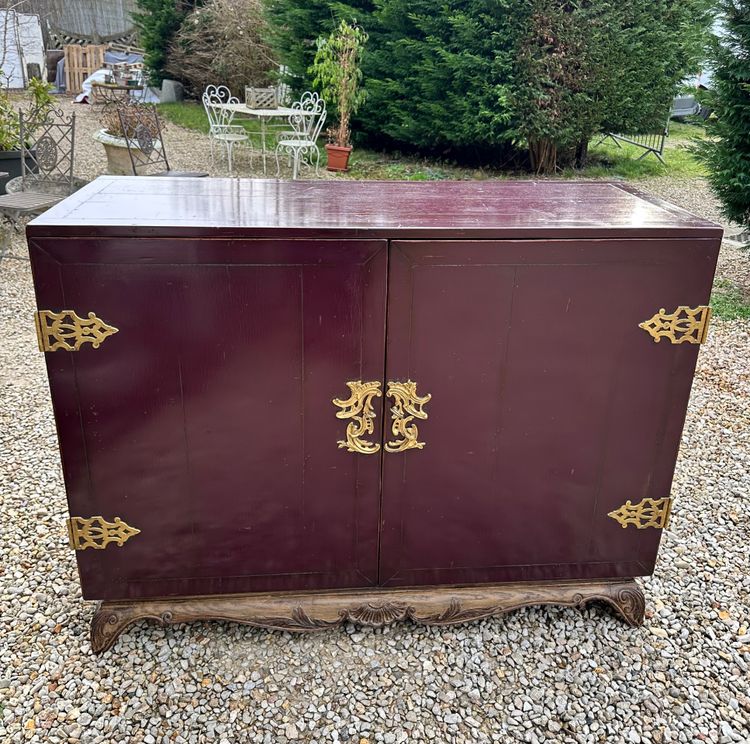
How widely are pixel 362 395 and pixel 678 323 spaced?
95 cm

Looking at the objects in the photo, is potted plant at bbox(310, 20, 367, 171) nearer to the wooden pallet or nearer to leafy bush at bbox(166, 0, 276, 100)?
leafy bush at bbox(166, 0, 276, 100)

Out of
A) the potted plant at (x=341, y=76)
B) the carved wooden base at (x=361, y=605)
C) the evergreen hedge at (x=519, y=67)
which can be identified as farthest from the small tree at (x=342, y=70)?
the carved wooden base at (x=361, y=605)

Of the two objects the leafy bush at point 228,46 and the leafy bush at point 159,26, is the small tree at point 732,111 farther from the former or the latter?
the leafy bush at point 159,26

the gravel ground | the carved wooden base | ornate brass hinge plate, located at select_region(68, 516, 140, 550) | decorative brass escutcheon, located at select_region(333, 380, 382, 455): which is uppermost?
decorative brass escutcheon, located at select_region(333, 380, 382, 455)

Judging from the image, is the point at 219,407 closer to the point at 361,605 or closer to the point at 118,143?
the point at 361,605

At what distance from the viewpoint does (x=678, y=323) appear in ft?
7.14

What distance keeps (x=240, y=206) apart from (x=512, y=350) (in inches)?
36.3

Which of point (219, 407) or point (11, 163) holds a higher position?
point (219, 407)

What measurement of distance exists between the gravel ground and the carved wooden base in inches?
3.7

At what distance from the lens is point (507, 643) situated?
241 cm

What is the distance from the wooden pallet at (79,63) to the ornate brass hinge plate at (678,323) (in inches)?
731

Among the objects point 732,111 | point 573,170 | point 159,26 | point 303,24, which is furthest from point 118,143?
point 159,26

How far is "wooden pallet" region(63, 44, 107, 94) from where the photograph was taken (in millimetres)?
17438

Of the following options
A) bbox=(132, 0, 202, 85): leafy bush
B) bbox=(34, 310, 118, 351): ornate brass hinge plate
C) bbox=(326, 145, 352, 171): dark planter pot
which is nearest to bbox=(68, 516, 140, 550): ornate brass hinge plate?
bbox=(34, 310, 118, 351): ornate brass hinge plate
